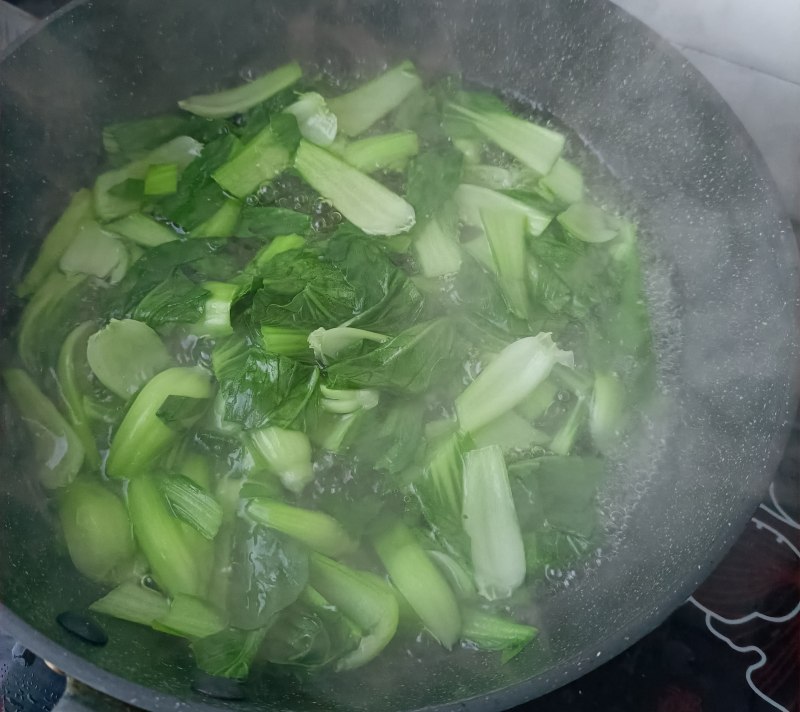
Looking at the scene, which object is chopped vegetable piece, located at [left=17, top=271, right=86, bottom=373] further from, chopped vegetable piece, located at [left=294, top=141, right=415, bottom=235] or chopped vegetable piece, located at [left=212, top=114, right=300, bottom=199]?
chopped vegetable piece, located at [left=294, top=141, right=415, bottom=235]

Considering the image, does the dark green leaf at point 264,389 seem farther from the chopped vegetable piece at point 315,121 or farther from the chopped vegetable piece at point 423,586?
the chopped vegetable piece at point 315,121

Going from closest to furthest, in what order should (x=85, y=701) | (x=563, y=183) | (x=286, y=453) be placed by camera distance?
(x=85, y=701)
(x=286, y=453)
(x=563, y=183)

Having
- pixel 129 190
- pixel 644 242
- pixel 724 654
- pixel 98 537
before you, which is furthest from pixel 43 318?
pixel 724 654

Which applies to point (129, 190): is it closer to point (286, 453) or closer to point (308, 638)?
point (286, 453)

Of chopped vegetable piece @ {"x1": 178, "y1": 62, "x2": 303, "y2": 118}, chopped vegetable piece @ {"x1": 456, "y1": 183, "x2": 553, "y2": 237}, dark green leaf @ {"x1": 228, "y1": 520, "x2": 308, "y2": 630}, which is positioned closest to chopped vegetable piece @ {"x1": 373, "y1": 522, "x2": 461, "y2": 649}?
dark green leaf @ {"x1": 228, "y1": 520, "x2": 308, "y2": 630}

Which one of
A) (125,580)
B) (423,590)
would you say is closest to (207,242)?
(125,580)

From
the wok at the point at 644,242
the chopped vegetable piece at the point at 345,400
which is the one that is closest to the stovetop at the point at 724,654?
the wok at the point at 644,242

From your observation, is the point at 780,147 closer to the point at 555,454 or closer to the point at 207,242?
the point at 555,454
